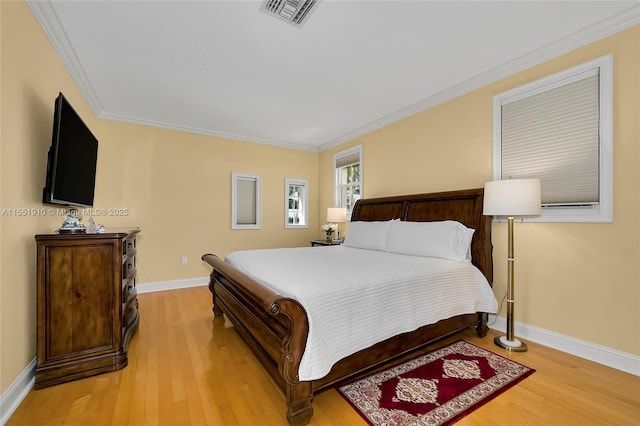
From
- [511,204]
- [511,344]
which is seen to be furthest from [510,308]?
[511,204]

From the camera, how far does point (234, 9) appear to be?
6.56 ft

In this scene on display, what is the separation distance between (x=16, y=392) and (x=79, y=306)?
21.4 inches

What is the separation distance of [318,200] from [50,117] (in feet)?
14.5

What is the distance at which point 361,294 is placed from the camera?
1753 mm

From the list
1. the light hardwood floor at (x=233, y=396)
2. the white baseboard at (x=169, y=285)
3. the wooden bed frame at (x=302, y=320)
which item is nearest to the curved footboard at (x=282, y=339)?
the wooden bed frame at (x=302, y=320)

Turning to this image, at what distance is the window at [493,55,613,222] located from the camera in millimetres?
2176

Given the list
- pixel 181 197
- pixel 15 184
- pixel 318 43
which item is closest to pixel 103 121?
pixel 181 197

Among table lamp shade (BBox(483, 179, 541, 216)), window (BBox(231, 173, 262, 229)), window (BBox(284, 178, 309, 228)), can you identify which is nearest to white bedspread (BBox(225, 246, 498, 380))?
table lamp shade (BBox(483, 179, 541, 216))

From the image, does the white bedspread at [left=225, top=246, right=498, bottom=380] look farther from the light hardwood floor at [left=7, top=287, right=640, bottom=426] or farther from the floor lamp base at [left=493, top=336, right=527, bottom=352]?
the light hardwood floor at [left=7, top=287, right=640, bottom=426]

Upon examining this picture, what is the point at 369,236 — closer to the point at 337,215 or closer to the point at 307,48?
the point at 337,215

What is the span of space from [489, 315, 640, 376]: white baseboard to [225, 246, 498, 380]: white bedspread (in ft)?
1.34

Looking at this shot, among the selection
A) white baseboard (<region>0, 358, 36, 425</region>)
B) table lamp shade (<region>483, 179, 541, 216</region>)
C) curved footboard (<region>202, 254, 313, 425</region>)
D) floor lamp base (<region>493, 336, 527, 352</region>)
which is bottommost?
floor lamp base (<region>493, 336, 527, 352</region>)

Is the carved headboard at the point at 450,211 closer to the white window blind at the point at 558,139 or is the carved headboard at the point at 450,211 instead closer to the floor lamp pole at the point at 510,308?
the floor lamp pole at the point at 510,308

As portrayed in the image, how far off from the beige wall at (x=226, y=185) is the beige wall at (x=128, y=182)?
0.05ft
